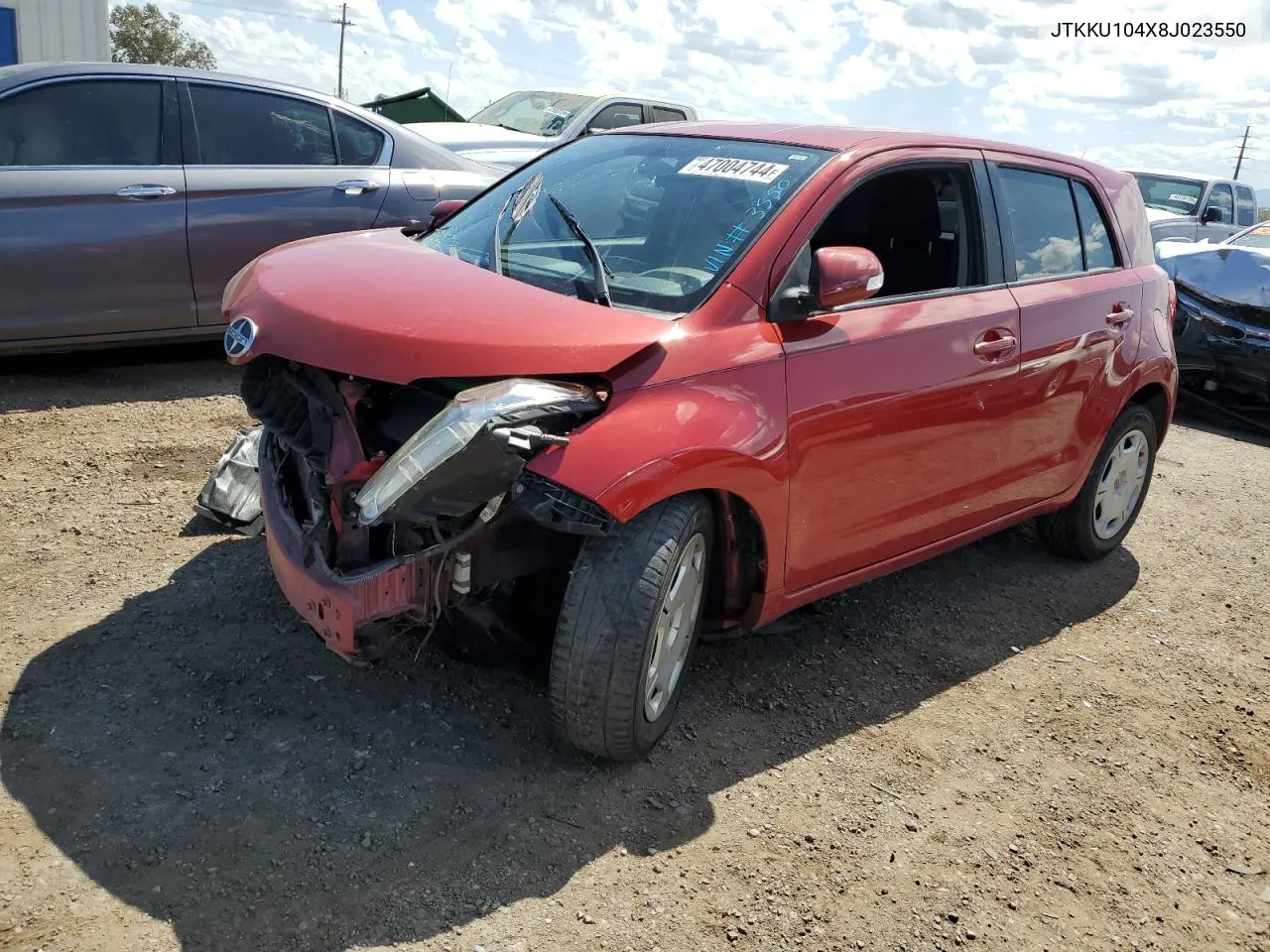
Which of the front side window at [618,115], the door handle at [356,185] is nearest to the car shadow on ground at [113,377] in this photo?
the door handle at [356,185]

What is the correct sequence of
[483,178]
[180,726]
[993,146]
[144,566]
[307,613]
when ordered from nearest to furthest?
[307,613], [180,726], [144,566], [993,146], [483,178]

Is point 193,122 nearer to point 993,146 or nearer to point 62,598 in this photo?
point 62,598

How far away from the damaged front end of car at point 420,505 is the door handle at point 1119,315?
2.73 metres

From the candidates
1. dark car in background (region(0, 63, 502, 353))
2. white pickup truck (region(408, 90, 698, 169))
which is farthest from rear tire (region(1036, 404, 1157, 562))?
white pickup truck (region(408, 90, 698, 169))

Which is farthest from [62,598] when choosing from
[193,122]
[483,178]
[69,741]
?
[483,178]

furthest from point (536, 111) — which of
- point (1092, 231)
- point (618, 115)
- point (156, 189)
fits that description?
point (1092, 231)

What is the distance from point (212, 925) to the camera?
8.01 ft

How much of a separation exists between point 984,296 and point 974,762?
1.65 m

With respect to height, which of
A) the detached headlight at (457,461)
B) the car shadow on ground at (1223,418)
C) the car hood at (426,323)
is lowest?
the car shadow on ground at (1223,418)

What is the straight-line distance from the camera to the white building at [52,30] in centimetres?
1252

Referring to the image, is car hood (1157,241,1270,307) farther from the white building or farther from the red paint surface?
the white building

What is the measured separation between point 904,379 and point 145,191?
421 cm

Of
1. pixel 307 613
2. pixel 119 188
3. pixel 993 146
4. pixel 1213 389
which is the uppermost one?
pixel 993 146

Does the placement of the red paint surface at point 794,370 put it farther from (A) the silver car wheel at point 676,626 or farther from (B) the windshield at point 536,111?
(B) the windshield at point 536,111
